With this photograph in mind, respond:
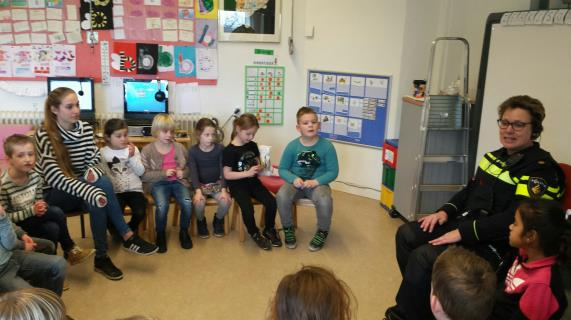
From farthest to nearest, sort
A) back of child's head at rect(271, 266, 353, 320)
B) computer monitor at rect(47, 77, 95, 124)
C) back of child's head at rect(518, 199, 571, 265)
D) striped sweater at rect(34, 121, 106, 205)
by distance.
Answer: computer monitor at rect(47, 77, 95, 124), striped sweater at rect(34, 121, 106, 205), back of child's head at rect(518, 199, 571, 265), back of child's head at rect(271, 266, 353, 320)

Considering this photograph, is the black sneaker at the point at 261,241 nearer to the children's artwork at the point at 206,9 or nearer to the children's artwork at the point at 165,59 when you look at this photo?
the children's artwork at the point at 165,59

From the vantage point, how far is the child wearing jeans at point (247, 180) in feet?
10.5

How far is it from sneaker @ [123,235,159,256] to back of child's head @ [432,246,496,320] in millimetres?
1828

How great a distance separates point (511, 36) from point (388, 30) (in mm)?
1241

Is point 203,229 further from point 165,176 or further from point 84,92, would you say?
point 84,92

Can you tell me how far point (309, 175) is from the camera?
3311mm

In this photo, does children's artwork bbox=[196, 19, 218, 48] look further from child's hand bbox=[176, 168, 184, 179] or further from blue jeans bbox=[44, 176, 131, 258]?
blue jeans bbox=[44, 176, 131, 258]

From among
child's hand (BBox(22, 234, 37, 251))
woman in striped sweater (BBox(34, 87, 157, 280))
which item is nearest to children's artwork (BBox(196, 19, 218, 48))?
woman in striped sweater (BBox(34, 87, 157, 280))

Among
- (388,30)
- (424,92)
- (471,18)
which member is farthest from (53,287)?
(471,18)

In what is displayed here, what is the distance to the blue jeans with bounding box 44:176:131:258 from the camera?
8.94 ft

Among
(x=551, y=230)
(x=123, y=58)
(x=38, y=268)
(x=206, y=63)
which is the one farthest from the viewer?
(x=206, y=63)

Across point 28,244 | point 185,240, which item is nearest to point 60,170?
point 28,244

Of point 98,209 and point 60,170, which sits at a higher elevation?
point 60,170

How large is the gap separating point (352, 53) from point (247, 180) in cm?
146
